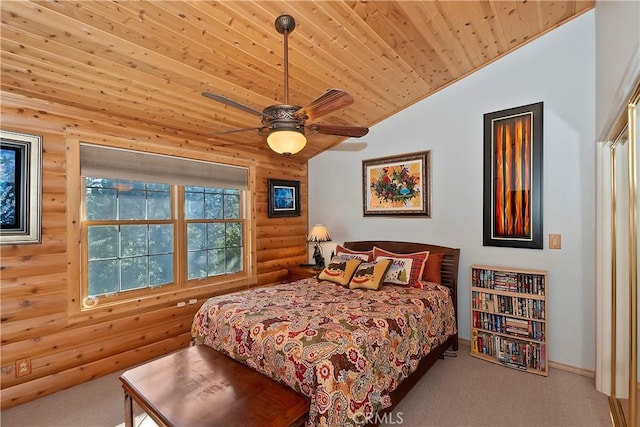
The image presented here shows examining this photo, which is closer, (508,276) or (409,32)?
(409,32)

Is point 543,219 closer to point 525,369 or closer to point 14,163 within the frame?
point 525,369

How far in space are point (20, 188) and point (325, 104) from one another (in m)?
2.50

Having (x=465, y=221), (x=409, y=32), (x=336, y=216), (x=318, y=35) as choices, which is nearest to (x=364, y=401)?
(x=465, y=221)

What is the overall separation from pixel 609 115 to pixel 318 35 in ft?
6.96

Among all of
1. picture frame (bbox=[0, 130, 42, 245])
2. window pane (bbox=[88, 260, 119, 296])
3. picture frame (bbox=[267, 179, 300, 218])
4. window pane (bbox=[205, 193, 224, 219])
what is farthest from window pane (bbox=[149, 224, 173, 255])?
picture frame (bbox=[267, 179, 300, 218])

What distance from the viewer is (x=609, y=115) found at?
2004 mm

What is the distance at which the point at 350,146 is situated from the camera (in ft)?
14.7

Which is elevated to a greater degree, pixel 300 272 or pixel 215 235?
pixel 215 235

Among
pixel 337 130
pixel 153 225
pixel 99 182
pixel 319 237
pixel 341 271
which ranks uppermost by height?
pixel 337 130

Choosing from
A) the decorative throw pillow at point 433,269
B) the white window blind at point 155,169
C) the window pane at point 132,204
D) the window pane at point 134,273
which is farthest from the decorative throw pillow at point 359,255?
the window pane at point 132,204

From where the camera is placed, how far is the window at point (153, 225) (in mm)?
2904

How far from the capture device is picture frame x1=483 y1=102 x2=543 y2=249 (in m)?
2.98

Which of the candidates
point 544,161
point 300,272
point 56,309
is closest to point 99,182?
point 56,309

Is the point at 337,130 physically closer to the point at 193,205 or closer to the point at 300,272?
the point at 193,205
